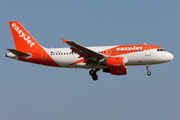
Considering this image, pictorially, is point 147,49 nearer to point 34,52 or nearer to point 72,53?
point 72,53

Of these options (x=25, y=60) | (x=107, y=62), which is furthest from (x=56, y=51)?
(x=107, y=62)

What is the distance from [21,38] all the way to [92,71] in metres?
12.1

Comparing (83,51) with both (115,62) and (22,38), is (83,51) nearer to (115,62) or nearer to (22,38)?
(115,62)

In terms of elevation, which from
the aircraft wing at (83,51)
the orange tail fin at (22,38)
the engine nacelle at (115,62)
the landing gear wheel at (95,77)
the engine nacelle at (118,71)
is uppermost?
the orange tail fin at (22,38)

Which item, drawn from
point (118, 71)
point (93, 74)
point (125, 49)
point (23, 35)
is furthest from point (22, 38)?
point (125, 49)

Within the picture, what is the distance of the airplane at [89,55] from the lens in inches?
1784

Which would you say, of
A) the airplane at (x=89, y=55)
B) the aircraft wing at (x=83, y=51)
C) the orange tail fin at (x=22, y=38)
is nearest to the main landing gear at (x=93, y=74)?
the airplane at (x=89, y=55)

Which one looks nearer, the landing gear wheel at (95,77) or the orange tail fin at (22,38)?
the landing gear wheel at (95,77)

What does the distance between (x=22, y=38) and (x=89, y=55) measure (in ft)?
38.5

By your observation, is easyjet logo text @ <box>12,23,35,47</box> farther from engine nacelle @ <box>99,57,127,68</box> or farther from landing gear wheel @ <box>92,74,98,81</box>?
engine nacelle @ <box>99,57,127,68</box>

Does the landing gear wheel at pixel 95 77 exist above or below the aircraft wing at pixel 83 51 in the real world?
below

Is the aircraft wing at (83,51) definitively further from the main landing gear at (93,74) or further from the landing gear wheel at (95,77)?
the landing gear wheel at (95,77)

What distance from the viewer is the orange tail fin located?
5034 cm

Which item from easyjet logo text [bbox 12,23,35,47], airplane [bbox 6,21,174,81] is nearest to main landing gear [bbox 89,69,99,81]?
airplane [bbox 6,21,174,81]
